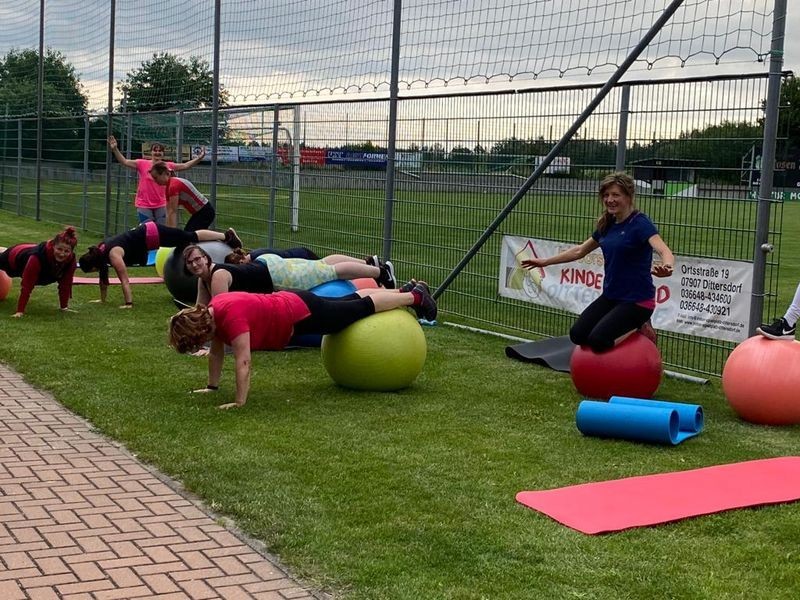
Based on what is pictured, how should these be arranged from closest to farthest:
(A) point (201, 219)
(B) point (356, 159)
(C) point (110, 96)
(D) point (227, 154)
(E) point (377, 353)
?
(E) point (377, 353)
(B) point (356, 159)
(A) point (201, 219)
(D) point (227, 154)
(C) point (110, 96)

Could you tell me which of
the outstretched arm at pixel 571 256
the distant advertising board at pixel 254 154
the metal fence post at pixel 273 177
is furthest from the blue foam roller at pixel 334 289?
the distant advertising board at pixel 254 154

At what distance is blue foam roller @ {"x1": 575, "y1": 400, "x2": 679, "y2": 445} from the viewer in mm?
6719

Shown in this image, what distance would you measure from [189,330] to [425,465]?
2036 millimetres

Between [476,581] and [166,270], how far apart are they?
8.50 metres

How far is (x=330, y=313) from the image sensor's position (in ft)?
26.7

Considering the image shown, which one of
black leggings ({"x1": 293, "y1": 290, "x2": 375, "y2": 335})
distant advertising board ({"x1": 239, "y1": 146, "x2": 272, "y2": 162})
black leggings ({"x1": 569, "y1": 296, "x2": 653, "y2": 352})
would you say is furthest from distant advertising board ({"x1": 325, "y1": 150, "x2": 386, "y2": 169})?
black leggings ({"x1": 569, "y1": 296, "x2": 653, "y2": 352})

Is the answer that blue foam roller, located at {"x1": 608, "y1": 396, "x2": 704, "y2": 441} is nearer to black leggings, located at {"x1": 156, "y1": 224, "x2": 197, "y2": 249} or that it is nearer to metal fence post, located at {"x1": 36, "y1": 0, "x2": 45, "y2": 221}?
black leggings, located at {"x1": 156, "y1": 224, "x2": 197, "y2": 249}

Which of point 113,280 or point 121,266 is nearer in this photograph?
point 121,266

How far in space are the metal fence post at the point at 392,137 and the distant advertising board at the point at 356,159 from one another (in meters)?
0.29

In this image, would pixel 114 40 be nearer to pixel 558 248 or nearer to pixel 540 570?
pixel 558 248

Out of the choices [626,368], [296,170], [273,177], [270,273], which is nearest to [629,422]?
[626,368]

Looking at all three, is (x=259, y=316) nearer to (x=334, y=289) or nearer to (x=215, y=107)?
(x=334, y=289)

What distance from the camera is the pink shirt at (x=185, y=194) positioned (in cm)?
1408

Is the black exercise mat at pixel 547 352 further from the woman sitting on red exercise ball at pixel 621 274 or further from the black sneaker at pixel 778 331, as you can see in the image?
A: the black sneaker at pixel 778 331
